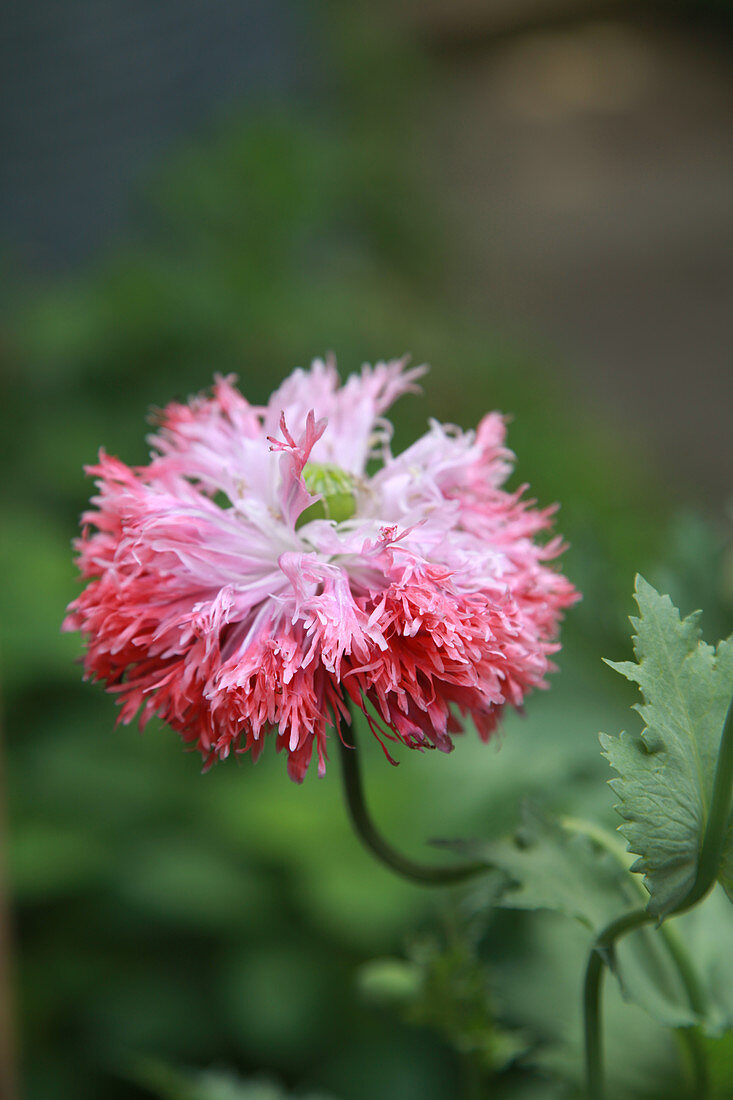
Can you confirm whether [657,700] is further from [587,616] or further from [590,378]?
[590,378]

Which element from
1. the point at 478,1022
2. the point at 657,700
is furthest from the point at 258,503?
the point at 478,1022

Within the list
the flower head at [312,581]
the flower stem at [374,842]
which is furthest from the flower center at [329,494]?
the flower stem at [374,842]

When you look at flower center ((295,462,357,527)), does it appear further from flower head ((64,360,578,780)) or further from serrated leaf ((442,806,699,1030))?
serrated leaf ((442,806,699,1030))

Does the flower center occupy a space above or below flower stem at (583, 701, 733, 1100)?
above

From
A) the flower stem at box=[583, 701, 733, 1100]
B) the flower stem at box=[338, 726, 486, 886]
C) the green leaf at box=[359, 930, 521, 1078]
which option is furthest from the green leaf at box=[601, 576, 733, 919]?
the green leaf at box=[359, 930, 521, 1078]

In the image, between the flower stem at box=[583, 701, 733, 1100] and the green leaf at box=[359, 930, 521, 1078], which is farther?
the green leaf at box=[359, 930, 521, 1078]

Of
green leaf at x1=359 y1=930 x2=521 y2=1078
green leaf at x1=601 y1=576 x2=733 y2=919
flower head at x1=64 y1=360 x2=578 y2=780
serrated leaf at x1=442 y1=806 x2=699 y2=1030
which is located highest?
flower head at x1=64 y1=360 x2=578 y2=780
